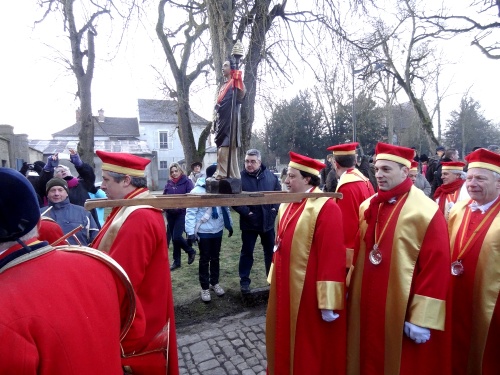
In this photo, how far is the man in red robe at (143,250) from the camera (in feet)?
7.58

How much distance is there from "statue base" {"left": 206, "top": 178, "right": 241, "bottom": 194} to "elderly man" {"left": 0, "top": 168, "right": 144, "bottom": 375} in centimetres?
160

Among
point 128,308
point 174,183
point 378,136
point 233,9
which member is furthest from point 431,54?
point 128,308

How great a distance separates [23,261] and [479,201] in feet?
10.1

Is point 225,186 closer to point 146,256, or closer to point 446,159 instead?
point 146,256

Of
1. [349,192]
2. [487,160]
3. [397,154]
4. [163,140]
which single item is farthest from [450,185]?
[163,140]

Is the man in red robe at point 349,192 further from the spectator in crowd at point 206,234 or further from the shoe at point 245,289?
the shoe at point 245,289

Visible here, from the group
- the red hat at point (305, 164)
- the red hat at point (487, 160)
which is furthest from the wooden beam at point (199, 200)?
the red hat at point (487, 160)

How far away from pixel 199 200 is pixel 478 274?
212 cm

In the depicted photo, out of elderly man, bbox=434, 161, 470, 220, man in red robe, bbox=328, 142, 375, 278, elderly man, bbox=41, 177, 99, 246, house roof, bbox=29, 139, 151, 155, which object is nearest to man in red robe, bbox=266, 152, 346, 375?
man in red robe, bbox=328, 142, 375, 278

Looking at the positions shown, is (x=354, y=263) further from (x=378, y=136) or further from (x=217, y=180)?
(x=378, y=136)

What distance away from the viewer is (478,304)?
2.62 m

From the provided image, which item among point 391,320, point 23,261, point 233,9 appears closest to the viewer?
point 23,261

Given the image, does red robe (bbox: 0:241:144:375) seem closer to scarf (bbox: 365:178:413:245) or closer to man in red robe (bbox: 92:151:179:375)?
man in red robe (bbox: 92:151:179:375)

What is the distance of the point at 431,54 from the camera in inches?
714
